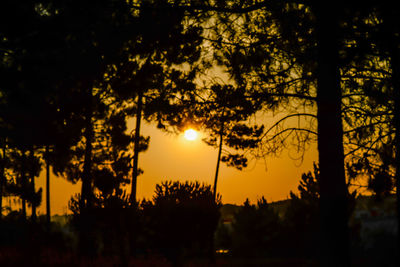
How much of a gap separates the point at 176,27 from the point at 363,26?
385cm

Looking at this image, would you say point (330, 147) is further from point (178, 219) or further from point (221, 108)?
point (178, 219)

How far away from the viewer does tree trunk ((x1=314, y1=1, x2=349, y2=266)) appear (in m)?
6.86

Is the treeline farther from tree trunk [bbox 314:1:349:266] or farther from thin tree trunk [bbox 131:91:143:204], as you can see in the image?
thin tree trunk [bbox 131:91:143:204]

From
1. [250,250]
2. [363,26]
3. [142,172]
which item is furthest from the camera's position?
[142,172]

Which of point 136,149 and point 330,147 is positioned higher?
point 136,149

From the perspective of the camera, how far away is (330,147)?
715 cm

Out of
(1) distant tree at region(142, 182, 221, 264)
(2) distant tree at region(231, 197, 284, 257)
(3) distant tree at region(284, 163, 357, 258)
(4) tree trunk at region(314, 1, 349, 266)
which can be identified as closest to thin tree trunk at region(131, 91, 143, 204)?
(1) distant tree at region(142, 182, 221, 264)

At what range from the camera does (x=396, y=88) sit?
31.4 feet

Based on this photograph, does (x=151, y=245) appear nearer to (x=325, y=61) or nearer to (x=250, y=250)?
(x=250, y=250)

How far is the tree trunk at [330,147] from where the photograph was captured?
6863 mm

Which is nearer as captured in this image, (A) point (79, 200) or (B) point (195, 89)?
(B) point (195, 89)

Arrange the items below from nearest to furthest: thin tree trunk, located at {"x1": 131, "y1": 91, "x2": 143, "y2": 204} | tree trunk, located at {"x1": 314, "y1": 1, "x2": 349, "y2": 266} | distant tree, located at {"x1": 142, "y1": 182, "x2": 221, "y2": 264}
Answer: tree trunk, located at {"x1": 314, "y1": 1, "x2": 349, "y2": 266}, distant tree, located at {"x1": 142, "y1": 182, "x2": 221, "y2": 264}, thin tree trunk, located at {"x1": 131, "y1": 91, "x2": 143, "y2": 204}

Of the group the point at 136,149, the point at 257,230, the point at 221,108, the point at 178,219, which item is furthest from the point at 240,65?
the point at 257,230

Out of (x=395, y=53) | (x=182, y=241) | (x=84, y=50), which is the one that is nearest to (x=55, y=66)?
(x=84, y=50)
